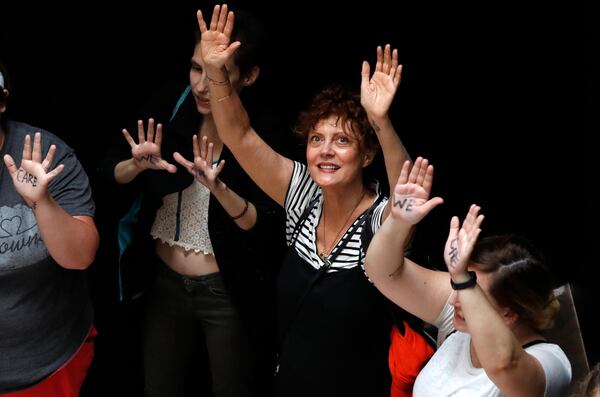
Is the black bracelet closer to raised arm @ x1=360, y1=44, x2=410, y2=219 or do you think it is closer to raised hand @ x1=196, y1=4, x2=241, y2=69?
raised arm @ x1=360, y1=44, x2=410, y2=219

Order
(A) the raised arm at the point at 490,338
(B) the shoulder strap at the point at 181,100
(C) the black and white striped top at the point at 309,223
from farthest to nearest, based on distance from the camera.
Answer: (B) the shoulder strap at the point at 181,100 < (C) the black and white striped top at the point at 309,223 < (A) the raised arm at the point at 490,338

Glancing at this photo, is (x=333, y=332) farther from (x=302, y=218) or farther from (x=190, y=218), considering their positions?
(x=190, y=218)

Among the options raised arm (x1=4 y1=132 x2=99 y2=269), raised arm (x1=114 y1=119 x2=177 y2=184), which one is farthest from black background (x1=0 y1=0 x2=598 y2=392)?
raised arm (x1=4 y1=132 x2=99 y2=269)

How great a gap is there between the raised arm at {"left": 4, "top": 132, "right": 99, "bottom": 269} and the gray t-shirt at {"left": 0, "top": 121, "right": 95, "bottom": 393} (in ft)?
0.29

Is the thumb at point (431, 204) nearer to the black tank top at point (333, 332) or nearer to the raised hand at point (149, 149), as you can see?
the black tank top at point (333, 332)

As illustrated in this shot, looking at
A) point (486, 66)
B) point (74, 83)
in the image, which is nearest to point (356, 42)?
point (486, 66)

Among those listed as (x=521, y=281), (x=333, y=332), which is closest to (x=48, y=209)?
(x=333, y=332)

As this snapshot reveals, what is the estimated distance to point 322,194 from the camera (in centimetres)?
250

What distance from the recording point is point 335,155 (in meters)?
2.39

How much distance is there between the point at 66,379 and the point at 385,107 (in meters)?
1.22

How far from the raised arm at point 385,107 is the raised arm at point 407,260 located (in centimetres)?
14

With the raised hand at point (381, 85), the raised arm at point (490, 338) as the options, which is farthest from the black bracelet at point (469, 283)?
the raised hand at point (381, 85)

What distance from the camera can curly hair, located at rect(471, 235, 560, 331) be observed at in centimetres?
203

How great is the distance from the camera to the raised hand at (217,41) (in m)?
2.42
